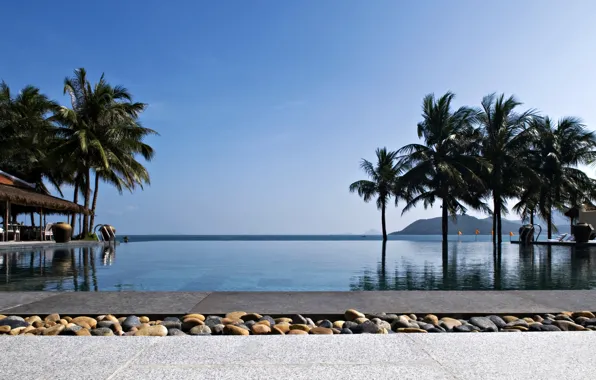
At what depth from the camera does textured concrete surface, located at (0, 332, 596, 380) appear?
1.96m

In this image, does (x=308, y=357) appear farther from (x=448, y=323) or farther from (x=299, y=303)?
(x=299, y=303)

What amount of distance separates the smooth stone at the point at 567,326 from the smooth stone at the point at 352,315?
1.38 m

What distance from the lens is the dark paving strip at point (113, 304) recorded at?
345cm

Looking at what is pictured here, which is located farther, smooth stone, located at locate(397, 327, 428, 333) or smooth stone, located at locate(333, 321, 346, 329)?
smooth stone, located at locate(333, 321, 346, 329)

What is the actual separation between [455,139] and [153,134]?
46.9 ft

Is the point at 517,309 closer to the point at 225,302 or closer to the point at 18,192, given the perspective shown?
the point at 225,302

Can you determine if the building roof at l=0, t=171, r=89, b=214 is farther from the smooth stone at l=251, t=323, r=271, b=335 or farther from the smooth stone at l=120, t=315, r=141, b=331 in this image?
the smooth stone at l=251, t=323, r=271, b=335

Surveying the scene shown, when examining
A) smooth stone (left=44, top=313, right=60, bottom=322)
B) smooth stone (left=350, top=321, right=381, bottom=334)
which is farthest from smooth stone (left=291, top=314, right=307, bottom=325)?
smooth stone (left=44, top=313, right=60, bottom=322)

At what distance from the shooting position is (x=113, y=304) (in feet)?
12.1

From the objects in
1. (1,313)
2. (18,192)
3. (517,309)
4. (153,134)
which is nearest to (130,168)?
(153,134)

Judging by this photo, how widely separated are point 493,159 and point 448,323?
64.4 ft

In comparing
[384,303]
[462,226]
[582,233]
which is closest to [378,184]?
[582,233]

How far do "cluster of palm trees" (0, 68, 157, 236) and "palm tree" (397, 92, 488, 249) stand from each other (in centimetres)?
1269

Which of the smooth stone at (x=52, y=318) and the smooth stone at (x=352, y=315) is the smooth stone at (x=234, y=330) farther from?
the smooth stone at (x=52, y=318)
